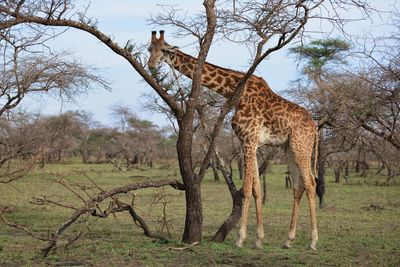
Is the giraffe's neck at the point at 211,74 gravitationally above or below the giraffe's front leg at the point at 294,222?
above

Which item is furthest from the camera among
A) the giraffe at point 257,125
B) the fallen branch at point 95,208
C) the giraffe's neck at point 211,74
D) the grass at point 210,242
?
the giraffe's neck at point 211,74

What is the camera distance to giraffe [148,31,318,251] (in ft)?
26.2

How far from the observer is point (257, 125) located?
8.01 meters

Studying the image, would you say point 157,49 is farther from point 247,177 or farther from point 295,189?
point 295,189

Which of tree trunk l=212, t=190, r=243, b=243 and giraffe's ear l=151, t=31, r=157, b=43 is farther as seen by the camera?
tree trunk l=212, t=190, r=243, b=243

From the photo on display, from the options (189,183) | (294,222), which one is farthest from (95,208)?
(294,222)

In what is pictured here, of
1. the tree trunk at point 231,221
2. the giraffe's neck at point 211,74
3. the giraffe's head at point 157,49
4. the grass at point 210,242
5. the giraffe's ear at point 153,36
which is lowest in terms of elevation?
the grass at point 210,242

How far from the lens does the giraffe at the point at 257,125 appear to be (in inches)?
314

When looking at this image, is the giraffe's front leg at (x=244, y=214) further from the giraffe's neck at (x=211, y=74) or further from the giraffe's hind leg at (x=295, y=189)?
the giraffe's neck at (x=211, y=74)

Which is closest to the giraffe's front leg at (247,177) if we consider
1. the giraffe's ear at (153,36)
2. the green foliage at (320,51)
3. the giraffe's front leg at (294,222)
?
the giraffe's front leg at (294,222)

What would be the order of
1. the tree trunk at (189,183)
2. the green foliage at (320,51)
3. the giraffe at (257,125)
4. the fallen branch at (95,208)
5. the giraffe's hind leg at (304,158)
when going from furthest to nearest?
1. the green foliage at (320,51)
2. the giraffe's hind leg at (304,158)
3. the giraffe at (257,125)
4. the tree trunk at (189,183)
5. the fallen branch at (95,208)

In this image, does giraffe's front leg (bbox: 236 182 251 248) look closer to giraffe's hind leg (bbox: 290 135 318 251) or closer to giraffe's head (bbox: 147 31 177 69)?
giraffe's hind leg (bbox: 290 135 318 251)

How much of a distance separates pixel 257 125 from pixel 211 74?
0.96m

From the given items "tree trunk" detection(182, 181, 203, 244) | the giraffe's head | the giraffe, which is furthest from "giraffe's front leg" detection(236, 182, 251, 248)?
the giraffe's head
